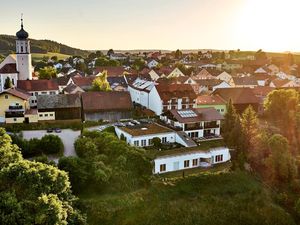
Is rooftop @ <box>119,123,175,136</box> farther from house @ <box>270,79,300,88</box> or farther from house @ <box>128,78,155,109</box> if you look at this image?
house @ <box>270,79,300,88</box>

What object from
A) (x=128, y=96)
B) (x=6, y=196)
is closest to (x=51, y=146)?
(x=6, y=196)

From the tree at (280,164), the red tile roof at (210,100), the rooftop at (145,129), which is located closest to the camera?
the tree at (280,164)

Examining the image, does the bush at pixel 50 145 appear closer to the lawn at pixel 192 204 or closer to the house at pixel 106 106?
the lawn at pixel 192 204

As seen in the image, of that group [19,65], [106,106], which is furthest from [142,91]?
[19,65]

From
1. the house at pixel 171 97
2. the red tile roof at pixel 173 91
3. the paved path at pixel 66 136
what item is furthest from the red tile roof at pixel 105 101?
the paved path at pixel 66 136

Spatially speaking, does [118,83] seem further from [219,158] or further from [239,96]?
[219,158]

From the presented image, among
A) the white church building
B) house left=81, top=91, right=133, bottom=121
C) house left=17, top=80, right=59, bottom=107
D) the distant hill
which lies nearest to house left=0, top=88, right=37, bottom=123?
house left=17, top=80, right=59, bottom=107

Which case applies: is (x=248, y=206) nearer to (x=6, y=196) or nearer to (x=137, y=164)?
(x=137, y=164)
